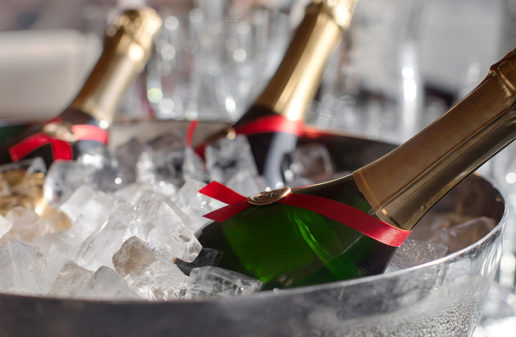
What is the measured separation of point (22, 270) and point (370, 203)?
32 cm

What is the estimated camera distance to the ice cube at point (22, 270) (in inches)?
16.6

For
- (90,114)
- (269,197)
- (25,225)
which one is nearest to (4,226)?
(25,225)

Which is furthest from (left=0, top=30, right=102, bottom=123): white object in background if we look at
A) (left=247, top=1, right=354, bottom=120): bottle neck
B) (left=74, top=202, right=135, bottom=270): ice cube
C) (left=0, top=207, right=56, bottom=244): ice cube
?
(left=74, top=202, right=135, bottom=270): ice cube

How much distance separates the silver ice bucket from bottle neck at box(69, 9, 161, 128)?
0.60 m

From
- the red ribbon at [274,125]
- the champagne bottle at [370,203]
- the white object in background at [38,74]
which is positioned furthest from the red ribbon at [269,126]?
the white object in background at [38,74]

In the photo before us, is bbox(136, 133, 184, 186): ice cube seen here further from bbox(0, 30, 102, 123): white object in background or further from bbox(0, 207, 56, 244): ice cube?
bbox(0, 30, 102, 123): white object in background

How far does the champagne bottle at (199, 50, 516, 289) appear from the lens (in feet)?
1.47

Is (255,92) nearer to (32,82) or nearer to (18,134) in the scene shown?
(18,134)

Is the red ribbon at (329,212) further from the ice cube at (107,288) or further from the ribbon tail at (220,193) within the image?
the ice cube at (107,288)

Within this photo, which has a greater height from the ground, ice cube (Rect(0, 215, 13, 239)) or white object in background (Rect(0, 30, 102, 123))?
ice cube (Rect(0, 215, 13, 239))

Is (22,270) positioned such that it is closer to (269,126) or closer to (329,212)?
(329,212)

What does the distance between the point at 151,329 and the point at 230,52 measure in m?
1.34

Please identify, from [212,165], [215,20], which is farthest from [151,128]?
[215,20]

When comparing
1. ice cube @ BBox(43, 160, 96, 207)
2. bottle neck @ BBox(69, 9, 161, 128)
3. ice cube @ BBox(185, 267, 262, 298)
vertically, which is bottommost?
ice cube @ BBox(43, 160, 96, 207)
